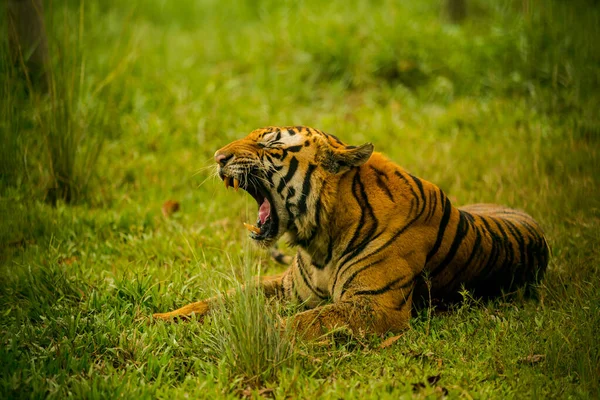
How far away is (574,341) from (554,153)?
3200 millimetres

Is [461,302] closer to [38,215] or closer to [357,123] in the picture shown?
[38,215]

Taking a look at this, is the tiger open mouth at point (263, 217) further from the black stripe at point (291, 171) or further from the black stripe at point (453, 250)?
the black stripe at point (453, 250)

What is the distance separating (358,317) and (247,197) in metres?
2.39

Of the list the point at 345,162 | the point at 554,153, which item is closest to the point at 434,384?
the point at 345,162

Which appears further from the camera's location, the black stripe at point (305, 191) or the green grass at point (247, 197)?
the black stripe at point (305, 191)

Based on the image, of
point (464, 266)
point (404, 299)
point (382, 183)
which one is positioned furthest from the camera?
point (464, 266)

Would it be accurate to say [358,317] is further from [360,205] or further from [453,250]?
[453,250]

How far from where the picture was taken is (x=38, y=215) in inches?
204

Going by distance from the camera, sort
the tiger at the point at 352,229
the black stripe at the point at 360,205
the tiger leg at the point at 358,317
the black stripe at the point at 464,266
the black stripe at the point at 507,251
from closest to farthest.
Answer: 1. the tiger leg at the point at 358,317
2. the tiger at the point at 352,229
3. the black stripe at the point at 360,205
4. the black stripe at the point at 464,266
5. the black stripe at the point at 507,251

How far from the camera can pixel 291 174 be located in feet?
13.0

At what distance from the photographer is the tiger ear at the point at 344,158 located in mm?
3863

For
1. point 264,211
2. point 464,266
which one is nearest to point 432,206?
point 464,266

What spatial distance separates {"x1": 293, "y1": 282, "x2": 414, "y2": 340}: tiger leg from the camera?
3.66 m

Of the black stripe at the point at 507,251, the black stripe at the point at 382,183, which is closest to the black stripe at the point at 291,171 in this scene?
the black stripe at the point at 382,183
